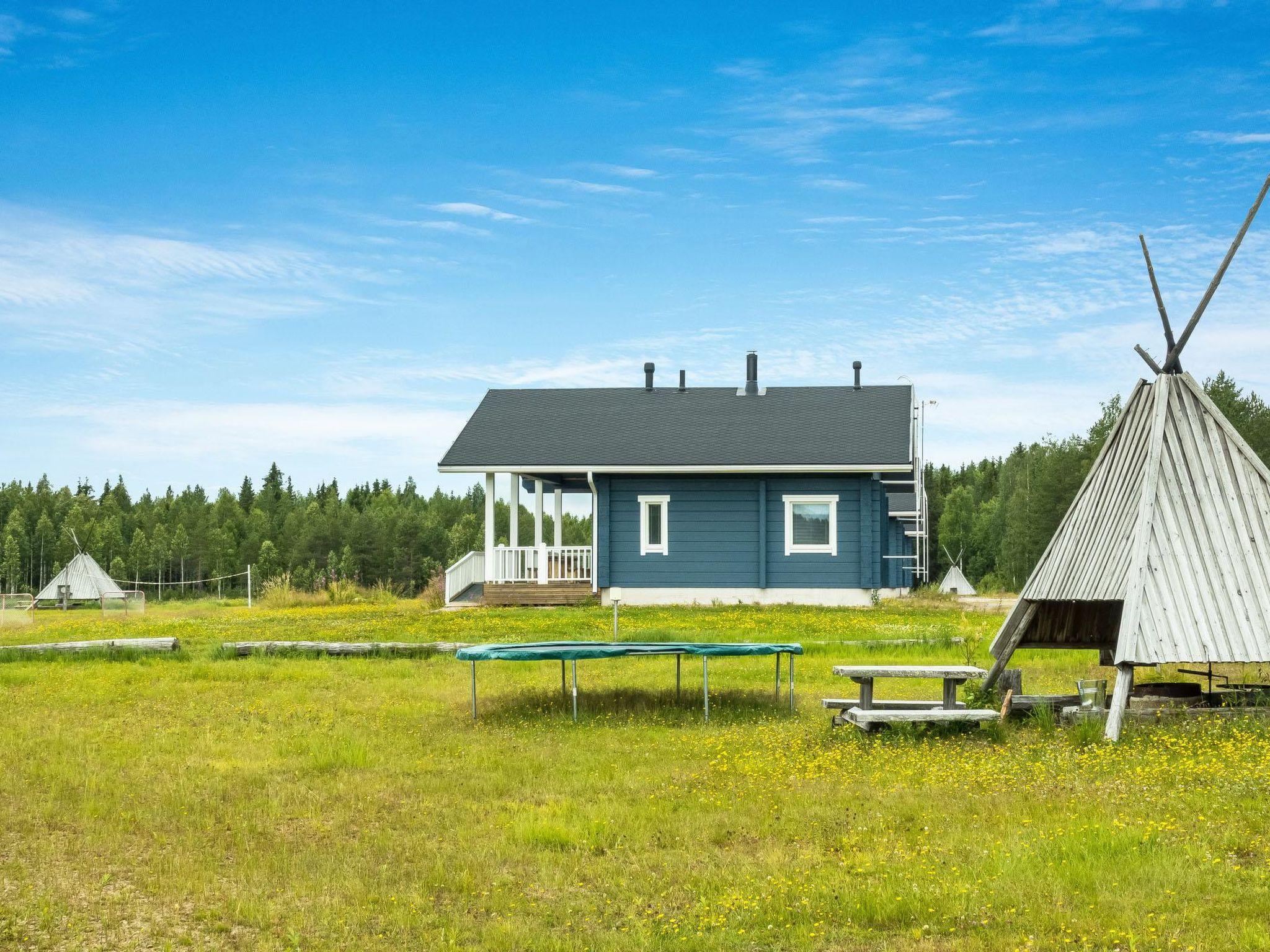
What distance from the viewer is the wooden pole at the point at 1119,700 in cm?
1077

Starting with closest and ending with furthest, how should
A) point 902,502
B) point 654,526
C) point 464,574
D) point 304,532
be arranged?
1. point 654,526
2. point 464,574
3. point 902,502
4. point 304,532

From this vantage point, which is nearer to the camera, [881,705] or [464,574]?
[881,705]

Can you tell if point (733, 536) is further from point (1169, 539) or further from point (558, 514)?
point (1169, 539)

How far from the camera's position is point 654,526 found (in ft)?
102

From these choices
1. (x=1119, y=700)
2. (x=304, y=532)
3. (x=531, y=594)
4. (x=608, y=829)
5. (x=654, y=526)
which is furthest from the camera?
(x=304, y=532)

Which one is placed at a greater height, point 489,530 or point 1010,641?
point 489,530

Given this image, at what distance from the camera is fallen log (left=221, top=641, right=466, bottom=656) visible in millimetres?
19391

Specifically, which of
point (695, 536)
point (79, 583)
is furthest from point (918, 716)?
point (79, 583)

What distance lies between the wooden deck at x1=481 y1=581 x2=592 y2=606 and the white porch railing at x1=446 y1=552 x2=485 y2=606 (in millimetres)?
1231

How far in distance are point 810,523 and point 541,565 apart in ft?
22.3

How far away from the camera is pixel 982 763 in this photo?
9.77 meters

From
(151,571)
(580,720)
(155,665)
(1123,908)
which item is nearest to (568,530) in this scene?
(151,571)

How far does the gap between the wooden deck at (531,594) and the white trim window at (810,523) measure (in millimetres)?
5260

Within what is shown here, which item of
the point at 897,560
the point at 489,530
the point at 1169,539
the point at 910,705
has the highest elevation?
the point at 489,530
